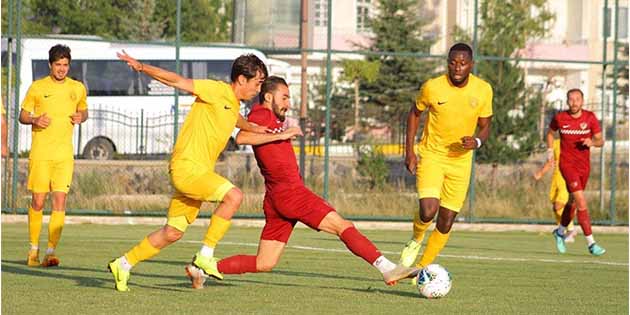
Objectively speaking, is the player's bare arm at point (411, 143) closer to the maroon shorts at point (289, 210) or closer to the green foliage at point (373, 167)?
the maroon shorts at point (289, 210)

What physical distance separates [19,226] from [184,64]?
14720 mm

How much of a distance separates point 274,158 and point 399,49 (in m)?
34.5

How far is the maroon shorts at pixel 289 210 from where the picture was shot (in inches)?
441

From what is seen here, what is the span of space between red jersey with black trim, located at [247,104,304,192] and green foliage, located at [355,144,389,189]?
1509cm

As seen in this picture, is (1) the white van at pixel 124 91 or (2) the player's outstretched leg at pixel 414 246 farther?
(1) the white van at pixel 124 91

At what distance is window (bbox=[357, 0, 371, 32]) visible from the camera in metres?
46.0

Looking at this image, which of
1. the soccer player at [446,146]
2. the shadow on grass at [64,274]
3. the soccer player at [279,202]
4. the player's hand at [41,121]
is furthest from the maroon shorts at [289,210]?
the player's hand at [41,121]

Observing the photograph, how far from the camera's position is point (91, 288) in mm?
11711

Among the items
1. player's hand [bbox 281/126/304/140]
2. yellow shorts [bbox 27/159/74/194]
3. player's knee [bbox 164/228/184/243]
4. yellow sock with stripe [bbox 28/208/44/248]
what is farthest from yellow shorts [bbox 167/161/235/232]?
yellow sock with stripe [bbox 28/208/44/248]

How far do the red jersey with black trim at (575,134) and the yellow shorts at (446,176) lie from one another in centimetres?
605

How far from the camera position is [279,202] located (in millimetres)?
11305

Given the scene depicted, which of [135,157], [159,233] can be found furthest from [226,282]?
[135,157]

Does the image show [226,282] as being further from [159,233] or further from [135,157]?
[135,157]

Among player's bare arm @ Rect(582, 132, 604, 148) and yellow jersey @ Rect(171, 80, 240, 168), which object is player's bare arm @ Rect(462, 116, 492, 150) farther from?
player's bare arm @ Rect(582, 132, 604, 148)
